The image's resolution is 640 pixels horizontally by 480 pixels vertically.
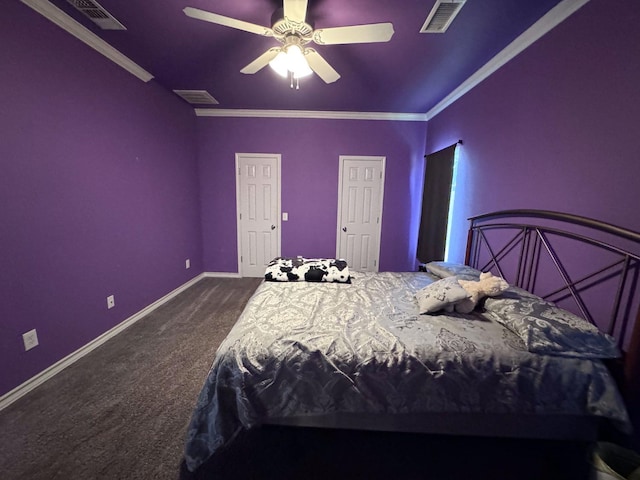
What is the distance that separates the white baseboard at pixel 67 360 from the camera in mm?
1603

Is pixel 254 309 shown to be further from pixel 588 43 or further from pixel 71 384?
pixel 588 43

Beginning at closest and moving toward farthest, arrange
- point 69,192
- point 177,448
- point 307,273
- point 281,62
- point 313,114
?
point 177,448 < point 281,62 < point 69,192 < point 307,273 < point 313,114

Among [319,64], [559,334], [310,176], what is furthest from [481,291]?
[310,176]

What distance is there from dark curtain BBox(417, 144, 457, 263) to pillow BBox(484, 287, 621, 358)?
183cm

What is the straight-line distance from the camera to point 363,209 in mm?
4066

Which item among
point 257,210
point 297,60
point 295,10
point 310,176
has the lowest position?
point 257,210

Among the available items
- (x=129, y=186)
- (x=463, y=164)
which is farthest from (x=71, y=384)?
(x=463, y=164)

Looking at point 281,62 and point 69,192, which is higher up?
point 281,62

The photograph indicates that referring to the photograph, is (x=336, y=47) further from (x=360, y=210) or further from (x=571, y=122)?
(x=360, y=210)

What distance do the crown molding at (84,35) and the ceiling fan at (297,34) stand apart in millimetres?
1242

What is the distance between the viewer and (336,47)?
209 cm

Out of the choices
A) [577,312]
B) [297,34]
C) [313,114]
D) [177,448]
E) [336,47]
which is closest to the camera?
[177,448]

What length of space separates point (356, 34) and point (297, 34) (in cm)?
46

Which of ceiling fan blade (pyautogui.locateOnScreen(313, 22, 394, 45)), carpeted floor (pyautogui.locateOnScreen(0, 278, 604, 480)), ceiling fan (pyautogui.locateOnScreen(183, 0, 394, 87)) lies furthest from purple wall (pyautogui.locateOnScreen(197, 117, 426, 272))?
carpeted floor (pyautogui.locateOnScreen(0, 278, 604, 480))
